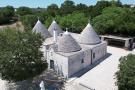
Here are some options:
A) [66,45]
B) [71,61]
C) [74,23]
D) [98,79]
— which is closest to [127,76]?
[98,79]

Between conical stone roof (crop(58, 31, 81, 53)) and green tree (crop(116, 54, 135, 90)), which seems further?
conical stone roof (crop(58, 31, 81, 53))

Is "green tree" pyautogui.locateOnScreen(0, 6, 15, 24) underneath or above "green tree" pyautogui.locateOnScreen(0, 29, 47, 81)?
above

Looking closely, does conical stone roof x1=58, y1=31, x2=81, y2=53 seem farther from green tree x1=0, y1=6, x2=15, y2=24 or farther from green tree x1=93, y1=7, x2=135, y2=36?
green tree x1=0, y1=6, x2=15, y2=24

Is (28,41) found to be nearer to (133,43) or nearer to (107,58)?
(107,58)

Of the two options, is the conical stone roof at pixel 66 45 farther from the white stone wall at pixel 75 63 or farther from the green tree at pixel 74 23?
the green tree at pixel 74 23

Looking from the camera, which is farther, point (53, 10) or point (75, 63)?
point (53, 10)

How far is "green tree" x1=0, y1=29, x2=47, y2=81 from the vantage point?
1995cm

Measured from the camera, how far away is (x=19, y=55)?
2028cm

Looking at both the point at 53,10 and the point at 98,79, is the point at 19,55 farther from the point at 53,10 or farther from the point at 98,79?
the point at 53,10

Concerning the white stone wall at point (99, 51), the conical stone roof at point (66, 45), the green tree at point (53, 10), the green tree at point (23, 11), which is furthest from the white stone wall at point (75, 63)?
the green tree at point (23, 11)

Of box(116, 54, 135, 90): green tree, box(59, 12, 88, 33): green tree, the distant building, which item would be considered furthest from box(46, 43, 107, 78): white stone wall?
box(59, 12, 88, 33): green tree

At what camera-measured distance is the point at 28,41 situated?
21.3m

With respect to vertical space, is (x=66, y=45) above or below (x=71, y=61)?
above

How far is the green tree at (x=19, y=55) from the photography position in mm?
19953
